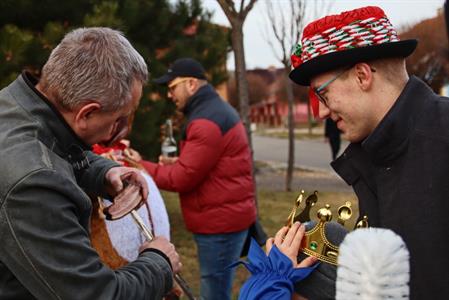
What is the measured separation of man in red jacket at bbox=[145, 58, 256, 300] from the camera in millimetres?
3680

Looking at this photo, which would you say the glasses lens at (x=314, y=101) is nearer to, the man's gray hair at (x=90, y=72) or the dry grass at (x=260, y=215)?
the man's gray hair at (x=90, y=72)

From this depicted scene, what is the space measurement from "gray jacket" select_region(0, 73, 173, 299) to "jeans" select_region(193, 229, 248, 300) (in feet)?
6.87

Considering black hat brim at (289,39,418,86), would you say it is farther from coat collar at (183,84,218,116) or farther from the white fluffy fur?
coat collar at (183,84,218,116)

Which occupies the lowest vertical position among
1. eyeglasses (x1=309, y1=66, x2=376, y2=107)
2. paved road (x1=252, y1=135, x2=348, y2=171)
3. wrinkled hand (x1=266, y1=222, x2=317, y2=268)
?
paved road (x1=252, y1=135, x2=348, y2=171)

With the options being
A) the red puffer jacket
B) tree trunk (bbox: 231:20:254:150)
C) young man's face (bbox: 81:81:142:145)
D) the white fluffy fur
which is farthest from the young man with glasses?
tree trunk (bbox: 231:20:254:150)

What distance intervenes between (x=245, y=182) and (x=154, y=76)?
286 cm

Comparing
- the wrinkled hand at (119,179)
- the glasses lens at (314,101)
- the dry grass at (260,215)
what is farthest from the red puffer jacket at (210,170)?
the glasses lens at (314,101)

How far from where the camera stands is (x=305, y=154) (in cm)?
1906

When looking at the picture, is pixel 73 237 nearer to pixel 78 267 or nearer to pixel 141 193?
pixel 78 267

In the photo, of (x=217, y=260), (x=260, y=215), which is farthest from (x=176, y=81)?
(x=260, y=215)

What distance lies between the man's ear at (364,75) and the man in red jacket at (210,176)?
200cm

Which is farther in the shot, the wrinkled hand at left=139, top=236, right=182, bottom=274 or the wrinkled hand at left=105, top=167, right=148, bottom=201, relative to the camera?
the wrinkled hand at left=105, top=167, right=148, bottom=201

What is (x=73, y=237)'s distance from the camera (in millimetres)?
1561

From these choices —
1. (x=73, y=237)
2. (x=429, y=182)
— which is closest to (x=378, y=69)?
(x=429, y=182)
